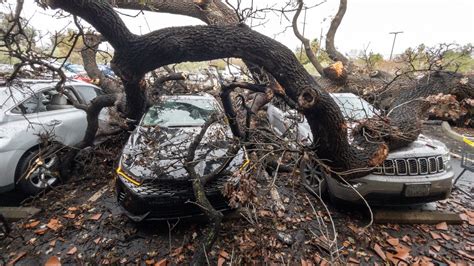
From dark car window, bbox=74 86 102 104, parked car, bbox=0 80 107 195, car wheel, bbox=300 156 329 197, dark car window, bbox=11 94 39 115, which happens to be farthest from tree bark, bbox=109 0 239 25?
car wheel, bbox=300 156 329 197

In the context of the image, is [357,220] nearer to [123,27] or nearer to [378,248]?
[378,248]

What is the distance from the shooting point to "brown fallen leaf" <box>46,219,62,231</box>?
337cm

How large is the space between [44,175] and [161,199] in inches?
100.0

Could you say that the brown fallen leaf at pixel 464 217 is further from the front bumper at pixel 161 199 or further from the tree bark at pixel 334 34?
the tree bark at pixel 334 34

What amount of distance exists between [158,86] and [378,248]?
14.8ft

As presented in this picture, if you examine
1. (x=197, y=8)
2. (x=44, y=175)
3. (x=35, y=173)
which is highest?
(x=197, y=8)

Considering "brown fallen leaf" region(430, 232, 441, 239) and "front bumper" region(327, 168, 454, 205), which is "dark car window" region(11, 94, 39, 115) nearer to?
"front bumper" region(327, 168, 454, 205)

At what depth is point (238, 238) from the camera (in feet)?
10.6

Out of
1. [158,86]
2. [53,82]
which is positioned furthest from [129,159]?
[53,82]

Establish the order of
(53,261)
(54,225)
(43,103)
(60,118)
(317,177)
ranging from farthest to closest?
(60,118) → (43,103) → (317,177) → (54,225) → (53,261)

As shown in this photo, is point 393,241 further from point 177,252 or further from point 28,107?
point 28,107

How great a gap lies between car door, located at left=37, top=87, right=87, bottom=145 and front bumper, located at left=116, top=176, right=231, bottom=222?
1979mm

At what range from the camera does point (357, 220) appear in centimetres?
361

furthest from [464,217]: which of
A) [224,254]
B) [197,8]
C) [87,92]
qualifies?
[87,92]
